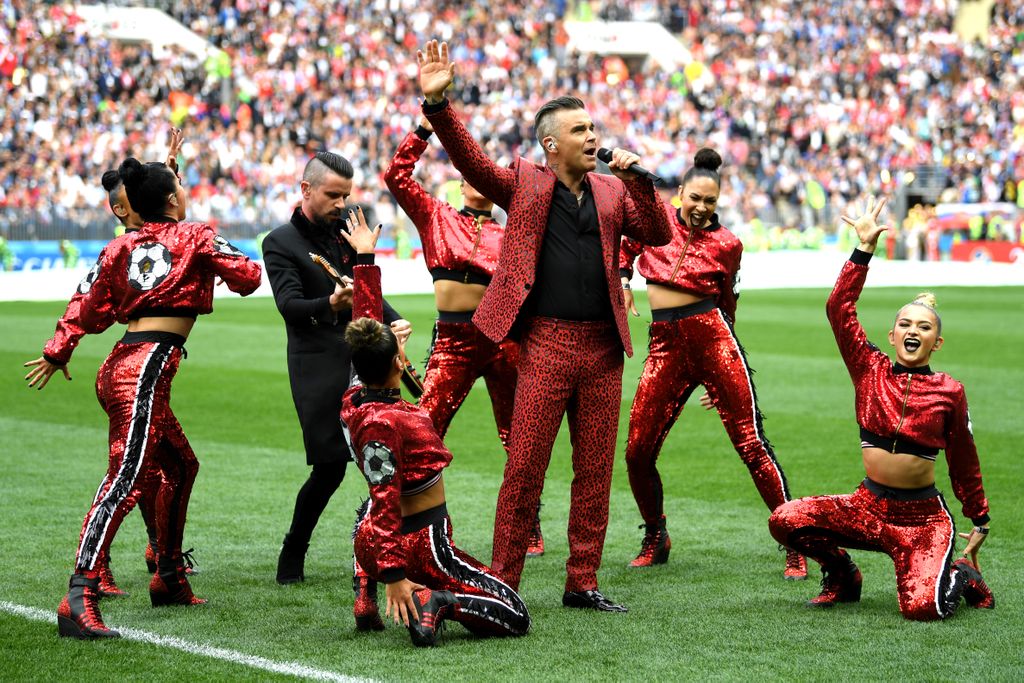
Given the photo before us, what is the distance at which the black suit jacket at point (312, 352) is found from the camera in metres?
6.41

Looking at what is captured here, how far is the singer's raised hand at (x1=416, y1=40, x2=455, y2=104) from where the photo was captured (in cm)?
531

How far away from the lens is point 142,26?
122ft

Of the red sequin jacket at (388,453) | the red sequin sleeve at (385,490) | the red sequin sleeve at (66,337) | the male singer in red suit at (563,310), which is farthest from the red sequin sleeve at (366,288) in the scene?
the red sequin sleeve at (66,337)

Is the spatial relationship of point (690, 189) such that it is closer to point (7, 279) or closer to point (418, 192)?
point (418, 192)

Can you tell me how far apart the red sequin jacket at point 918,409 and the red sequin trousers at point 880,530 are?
0.15 m

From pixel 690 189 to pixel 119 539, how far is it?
345cm

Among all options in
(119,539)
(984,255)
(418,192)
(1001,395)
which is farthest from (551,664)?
(984,255)

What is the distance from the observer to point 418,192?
702cm

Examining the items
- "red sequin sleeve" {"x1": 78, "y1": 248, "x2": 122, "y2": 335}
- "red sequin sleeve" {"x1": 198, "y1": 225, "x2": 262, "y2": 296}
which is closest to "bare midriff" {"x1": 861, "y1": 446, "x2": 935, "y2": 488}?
"red sequin sleeve" {"x1": 198, "y1": 225, "x2": 262, "y2": 296}

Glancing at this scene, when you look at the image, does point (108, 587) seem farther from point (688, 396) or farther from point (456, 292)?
point (688, 396)

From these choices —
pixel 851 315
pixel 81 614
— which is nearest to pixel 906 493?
pixel 851 315

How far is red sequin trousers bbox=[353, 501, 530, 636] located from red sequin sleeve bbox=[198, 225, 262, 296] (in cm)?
118

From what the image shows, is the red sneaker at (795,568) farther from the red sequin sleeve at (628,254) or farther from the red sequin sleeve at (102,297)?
the red sequin sleeve at (102,297)

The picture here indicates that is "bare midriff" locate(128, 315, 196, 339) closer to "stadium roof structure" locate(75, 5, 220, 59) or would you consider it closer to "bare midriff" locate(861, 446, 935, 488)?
"bare midriff" locate(861, 446, 935, 488)
